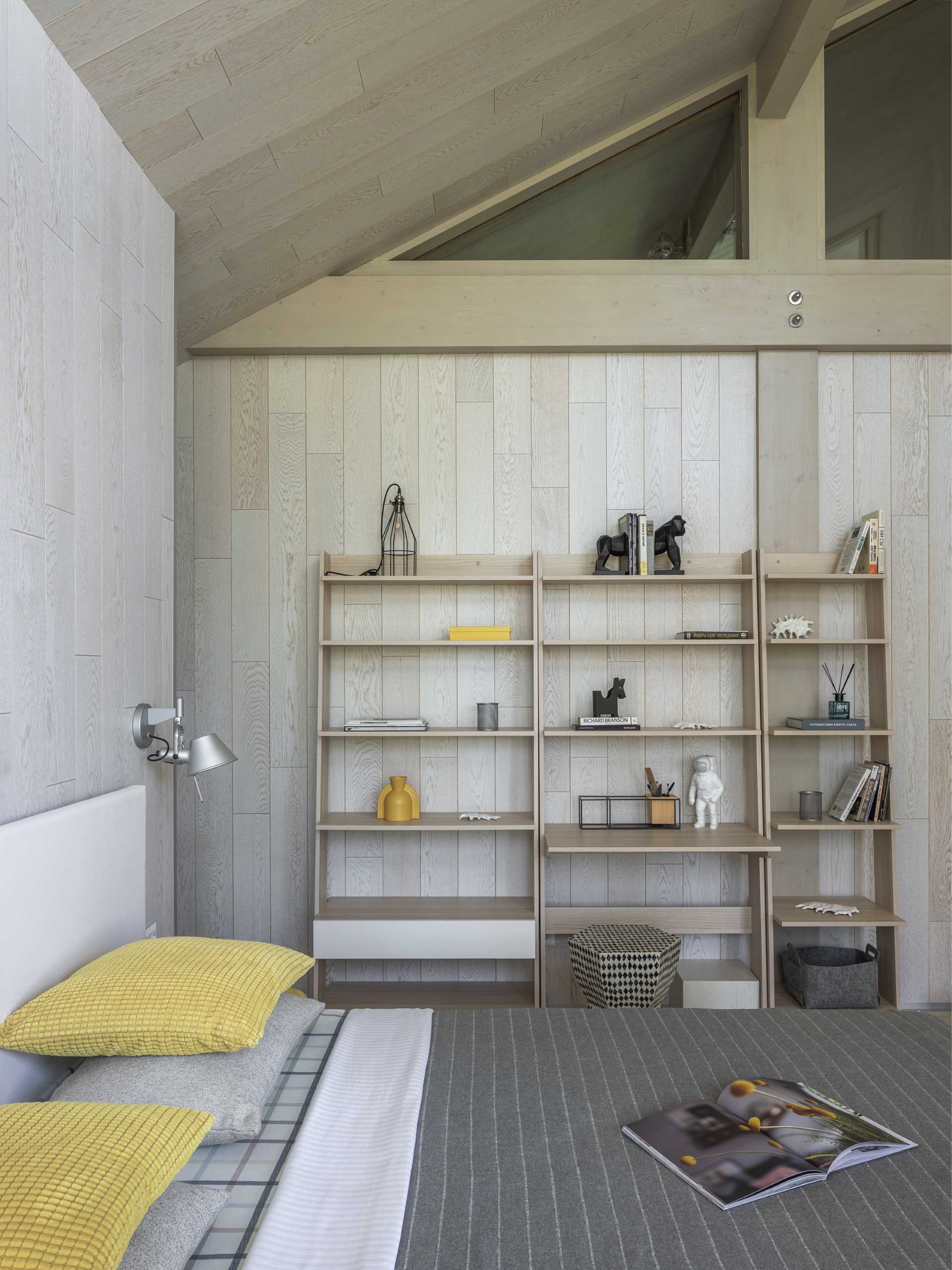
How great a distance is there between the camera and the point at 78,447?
2.00m

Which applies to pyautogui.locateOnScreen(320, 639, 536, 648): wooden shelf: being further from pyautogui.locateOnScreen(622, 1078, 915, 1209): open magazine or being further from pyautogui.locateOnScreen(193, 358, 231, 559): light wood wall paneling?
pyautogui.locateOnScreen(622, 1078, 915, 1209): open magazine

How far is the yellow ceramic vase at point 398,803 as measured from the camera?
3279mm

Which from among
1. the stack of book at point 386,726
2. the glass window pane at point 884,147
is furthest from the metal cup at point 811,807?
the glass window pane at point 884,147

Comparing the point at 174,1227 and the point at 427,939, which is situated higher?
the point at 174,1227

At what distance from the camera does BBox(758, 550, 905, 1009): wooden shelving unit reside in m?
3.29

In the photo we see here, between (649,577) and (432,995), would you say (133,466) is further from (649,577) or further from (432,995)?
(432,995)

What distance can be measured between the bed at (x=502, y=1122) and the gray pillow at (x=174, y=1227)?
0.03m

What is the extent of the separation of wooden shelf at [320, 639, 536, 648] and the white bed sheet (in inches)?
→ 60.6

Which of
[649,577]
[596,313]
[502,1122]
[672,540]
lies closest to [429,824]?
[649,577]

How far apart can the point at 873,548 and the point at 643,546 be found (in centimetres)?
84

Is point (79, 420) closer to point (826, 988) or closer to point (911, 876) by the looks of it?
point (826, 988)

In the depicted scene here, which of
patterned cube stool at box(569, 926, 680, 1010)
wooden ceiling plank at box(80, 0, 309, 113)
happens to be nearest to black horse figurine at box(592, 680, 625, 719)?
patterned cube stool at box(569, 926, 680, 1010)

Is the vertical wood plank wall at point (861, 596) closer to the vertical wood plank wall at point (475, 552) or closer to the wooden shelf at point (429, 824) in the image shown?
the vertical wood plank wall at point (475, 552)

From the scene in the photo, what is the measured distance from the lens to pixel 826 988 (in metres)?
3.15
